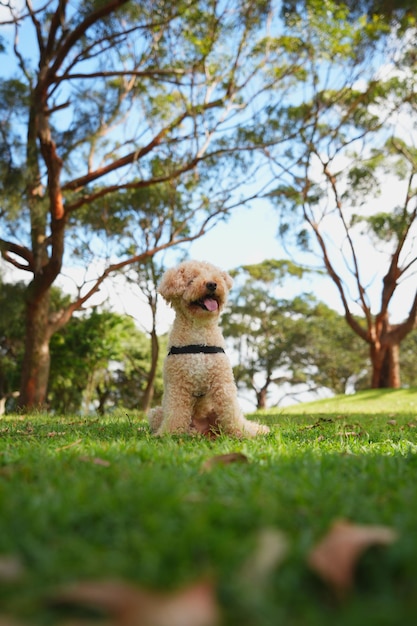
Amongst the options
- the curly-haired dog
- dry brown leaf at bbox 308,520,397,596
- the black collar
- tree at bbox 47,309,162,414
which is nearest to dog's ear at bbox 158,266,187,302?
the curly-haired dog

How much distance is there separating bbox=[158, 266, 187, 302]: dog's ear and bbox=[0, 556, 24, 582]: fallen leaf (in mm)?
3013

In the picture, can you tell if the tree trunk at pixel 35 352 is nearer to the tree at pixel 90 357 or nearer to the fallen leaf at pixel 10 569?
the tree at pixel 90 357

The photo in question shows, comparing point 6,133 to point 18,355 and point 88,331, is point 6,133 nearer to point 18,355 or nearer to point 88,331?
point 88,331

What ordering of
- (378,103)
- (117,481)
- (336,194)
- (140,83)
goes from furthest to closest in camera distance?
(336,194) < (378,103) < (140,83) < (117,481)

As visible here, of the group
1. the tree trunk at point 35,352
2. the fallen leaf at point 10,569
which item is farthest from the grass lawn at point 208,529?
the tree trunk at point 35,352

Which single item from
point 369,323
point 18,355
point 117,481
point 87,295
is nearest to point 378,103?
point 369,323

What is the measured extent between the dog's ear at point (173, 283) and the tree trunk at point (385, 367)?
1590cm

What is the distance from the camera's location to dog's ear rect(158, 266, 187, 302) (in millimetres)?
4191

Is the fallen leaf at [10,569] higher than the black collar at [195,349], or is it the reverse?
the black collar at [195,349]

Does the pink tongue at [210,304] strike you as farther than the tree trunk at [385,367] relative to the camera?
No

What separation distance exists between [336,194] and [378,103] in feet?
9.82

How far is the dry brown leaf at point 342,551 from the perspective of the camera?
119 centimetres

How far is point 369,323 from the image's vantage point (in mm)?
18312

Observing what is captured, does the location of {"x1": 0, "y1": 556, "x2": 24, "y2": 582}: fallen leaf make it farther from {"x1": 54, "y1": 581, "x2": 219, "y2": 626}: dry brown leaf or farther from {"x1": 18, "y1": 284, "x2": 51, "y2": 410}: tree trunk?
{"x1": 18, "y1": 284, "x2": 51, "y2": 410}: tree trunk
